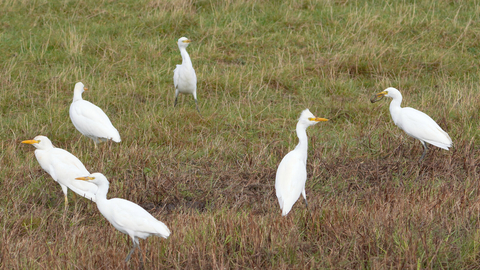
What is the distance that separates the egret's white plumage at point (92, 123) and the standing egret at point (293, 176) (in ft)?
6.58

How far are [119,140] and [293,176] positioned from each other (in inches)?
85.3

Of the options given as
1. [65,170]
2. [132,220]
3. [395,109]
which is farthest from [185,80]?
[132,220]

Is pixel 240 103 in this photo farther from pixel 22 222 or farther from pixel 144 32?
pixel 22 222

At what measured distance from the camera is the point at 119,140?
5.72 m

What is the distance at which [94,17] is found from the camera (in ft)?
29.9

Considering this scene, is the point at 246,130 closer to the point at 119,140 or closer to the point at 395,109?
the point at 119,140

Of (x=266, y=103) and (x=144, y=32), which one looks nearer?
(x=266, y=103)

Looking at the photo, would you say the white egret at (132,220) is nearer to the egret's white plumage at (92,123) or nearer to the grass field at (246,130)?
the grass field at (246,130)

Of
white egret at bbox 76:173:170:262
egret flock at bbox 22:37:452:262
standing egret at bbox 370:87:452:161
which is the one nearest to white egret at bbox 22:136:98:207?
egret flock at bbox 22:37:452:262

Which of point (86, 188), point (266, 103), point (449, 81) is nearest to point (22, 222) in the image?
point (86, 188)

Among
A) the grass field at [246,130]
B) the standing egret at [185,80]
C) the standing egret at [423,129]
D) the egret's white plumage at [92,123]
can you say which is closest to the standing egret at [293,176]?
the grass field at [246,130]

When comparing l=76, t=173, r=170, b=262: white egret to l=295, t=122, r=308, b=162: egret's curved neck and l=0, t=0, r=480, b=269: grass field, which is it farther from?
l=295, t=122, r=308, b=162: egret's curved neck

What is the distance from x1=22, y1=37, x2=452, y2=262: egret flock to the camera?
11.3 ft

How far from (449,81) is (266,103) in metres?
2.51
